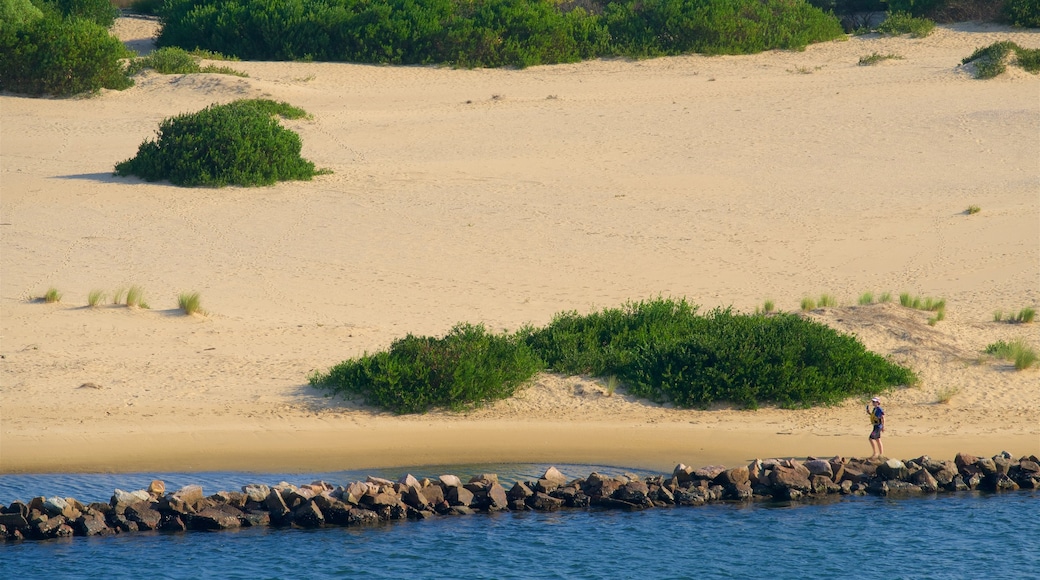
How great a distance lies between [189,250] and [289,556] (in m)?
10.7

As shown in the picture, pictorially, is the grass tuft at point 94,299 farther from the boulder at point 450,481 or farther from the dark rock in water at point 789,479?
the dark rock in water at point 789,479

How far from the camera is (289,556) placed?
1071cm

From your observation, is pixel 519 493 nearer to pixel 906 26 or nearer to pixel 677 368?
pixel 677 368

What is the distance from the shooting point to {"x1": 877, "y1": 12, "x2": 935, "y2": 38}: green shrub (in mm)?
36281

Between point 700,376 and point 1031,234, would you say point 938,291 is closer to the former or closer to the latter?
point 1031,234

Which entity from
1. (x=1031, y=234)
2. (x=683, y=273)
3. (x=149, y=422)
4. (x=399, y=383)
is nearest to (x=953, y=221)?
(x=1031, y=234)

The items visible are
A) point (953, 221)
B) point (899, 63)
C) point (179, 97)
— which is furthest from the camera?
point (899, 63)

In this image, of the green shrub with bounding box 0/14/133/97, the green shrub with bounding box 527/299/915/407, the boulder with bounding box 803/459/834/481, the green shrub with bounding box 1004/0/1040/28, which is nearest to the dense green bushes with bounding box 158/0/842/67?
the green shrub with bounding box 1004/0/1040/28

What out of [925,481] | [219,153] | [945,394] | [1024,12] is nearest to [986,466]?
[925,481]

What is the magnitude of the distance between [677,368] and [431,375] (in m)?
2.50

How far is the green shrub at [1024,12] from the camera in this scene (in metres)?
36.0

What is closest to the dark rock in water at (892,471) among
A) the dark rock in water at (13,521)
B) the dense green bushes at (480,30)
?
the dark rock in water at (13,521)

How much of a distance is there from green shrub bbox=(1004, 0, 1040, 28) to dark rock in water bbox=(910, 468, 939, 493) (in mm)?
26802

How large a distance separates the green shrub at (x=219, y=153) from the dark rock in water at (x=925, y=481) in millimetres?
14454
